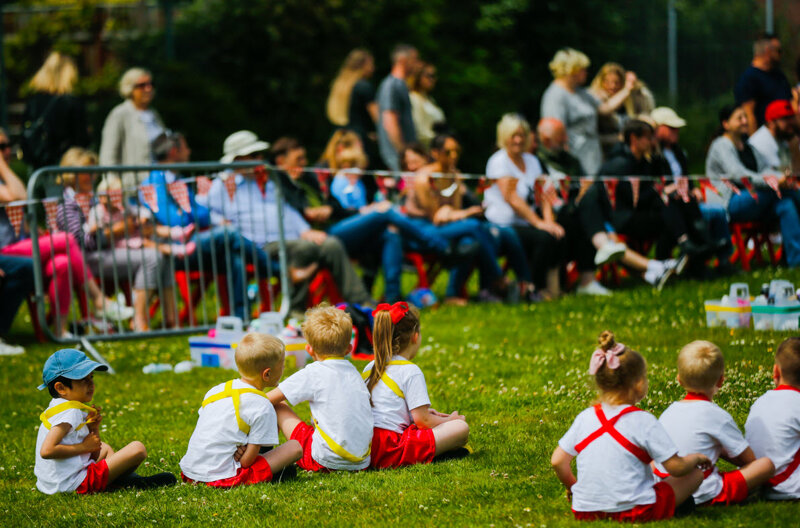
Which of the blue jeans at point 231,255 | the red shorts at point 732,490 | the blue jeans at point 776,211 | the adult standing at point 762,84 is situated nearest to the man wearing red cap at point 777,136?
the adult standing at point 762,84

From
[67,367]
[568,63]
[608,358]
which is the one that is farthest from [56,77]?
[608,358]

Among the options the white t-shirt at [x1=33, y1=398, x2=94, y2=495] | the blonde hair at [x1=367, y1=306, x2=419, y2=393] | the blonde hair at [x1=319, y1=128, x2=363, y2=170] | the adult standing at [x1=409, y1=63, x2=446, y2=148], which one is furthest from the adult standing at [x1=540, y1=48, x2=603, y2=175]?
the white t-shirt at [x1=33, y1=398, x2=94, y2=495]

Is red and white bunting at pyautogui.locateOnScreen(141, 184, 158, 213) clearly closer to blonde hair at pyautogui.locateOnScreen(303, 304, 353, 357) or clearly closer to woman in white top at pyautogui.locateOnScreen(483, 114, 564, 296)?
woman in white top at pyautogui.locateOnScreen(483, 114, 564, 296)

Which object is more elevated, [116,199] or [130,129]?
[130,129]

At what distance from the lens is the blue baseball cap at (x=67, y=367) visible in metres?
5.70

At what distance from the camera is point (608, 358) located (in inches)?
195

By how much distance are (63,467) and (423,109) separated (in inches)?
350

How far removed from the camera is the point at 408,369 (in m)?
6.14

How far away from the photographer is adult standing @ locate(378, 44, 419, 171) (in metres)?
13.2

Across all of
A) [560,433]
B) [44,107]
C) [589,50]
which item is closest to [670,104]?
[589,50]

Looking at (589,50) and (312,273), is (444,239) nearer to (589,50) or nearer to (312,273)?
(312,273)

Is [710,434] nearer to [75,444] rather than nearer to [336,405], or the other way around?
[336,405]

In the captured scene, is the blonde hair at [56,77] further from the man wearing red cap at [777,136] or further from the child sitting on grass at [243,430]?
the man wearing red cap at [777,136]

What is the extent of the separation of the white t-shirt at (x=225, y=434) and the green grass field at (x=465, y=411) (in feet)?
0.53
